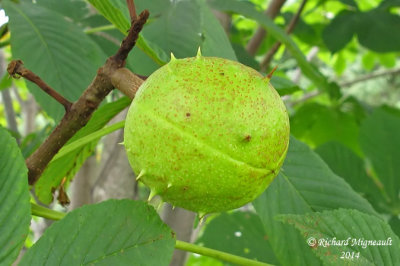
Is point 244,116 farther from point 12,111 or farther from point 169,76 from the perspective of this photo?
point 12,111

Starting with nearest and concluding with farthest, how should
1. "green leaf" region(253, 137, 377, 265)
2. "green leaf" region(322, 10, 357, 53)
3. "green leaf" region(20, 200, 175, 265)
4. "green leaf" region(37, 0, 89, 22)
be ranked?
"green leaf" region(20, 200, 175, 265), "green leaf" region(253, 137, 377, 265), "green leaf" region(37, 0, 89, 22), "green leaf" region(322, 10, 357, 53)

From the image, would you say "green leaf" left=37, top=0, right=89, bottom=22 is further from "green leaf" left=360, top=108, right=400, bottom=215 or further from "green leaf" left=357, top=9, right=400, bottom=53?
"green leaf" left=357, top=9, right=400, bottom=53

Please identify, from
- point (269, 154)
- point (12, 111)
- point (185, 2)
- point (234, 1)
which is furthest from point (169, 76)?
point (12, 111)

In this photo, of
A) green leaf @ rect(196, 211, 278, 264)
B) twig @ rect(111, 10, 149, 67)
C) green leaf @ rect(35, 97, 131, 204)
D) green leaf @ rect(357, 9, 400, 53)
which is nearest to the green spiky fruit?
twig @ rect(111, 10, 149, 67)

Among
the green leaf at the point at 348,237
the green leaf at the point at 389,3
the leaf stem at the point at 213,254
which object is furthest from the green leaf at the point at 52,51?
the green leaf at the point at 389,3

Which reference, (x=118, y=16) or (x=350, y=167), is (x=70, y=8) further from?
(x=350, y=167)

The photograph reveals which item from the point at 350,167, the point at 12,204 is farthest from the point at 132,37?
the point at 350,167
